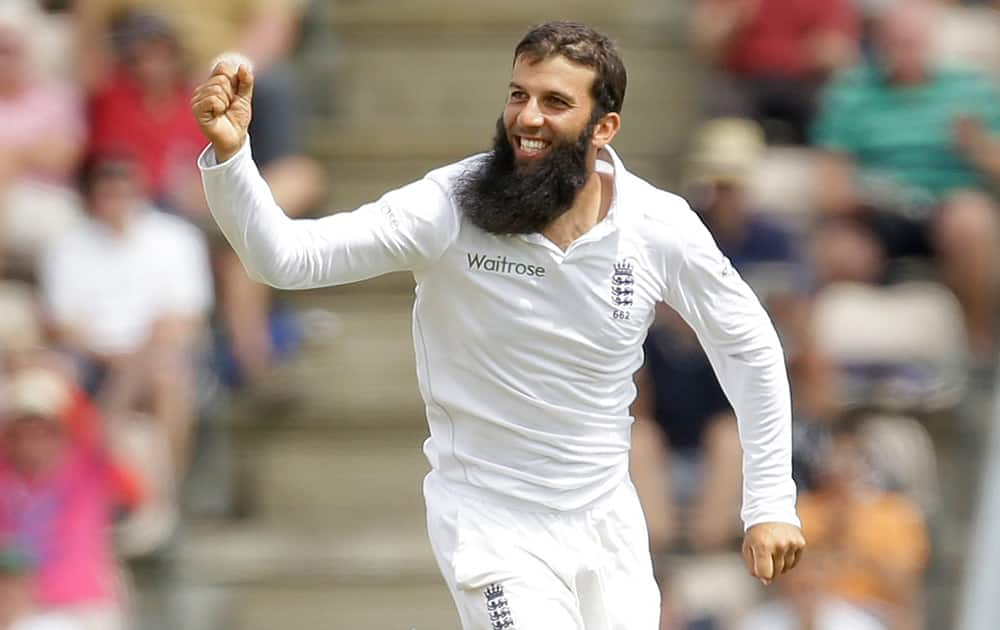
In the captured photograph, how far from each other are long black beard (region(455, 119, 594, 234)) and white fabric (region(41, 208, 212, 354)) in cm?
396

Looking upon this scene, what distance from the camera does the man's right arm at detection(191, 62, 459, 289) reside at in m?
4.45

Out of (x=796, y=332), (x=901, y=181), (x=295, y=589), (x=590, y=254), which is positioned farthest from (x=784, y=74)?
(x=590, y=254)

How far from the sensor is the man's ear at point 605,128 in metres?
4.88

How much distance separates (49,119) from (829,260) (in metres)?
3.51

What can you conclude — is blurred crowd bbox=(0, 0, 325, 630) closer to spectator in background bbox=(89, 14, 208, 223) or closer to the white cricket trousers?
spectator in background bbox=(89, 14, 208, 223)

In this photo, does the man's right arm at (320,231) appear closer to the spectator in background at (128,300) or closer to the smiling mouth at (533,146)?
the smiling mouth at (533,146)

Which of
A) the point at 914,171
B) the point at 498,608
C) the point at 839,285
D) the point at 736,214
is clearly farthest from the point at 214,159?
the point at 914,171

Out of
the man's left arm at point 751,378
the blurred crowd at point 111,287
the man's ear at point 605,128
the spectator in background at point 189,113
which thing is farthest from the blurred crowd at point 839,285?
the man's ear at point 605,128

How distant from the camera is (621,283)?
4891 millimetres

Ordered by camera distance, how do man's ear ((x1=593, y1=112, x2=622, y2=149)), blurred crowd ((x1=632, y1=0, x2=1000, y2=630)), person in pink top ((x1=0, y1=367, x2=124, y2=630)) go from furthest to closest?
1. blurred crowd ((x1=632, y1=0, x2=1000, y2=630))
2. person in pink top ((x1=0, y1=367, x2=124, y2=630))
3. man's ear ((x1=593, y1=112, x2=622, y2=149))

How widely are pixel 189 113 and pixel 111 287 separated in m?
0.90

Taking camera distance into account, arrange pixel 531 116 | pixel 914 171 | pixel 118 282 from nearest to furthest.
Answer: pixel 531 116
pixel 118 282
pixel 914 171

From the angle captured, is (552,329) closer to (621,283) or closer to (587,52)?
(621,283)

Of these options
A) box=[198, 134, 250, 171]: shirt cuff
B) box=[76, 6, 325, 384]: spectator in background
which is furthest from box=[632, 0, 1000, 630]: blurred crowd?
box=[198, 134, 250, 171]: shirt cuff
